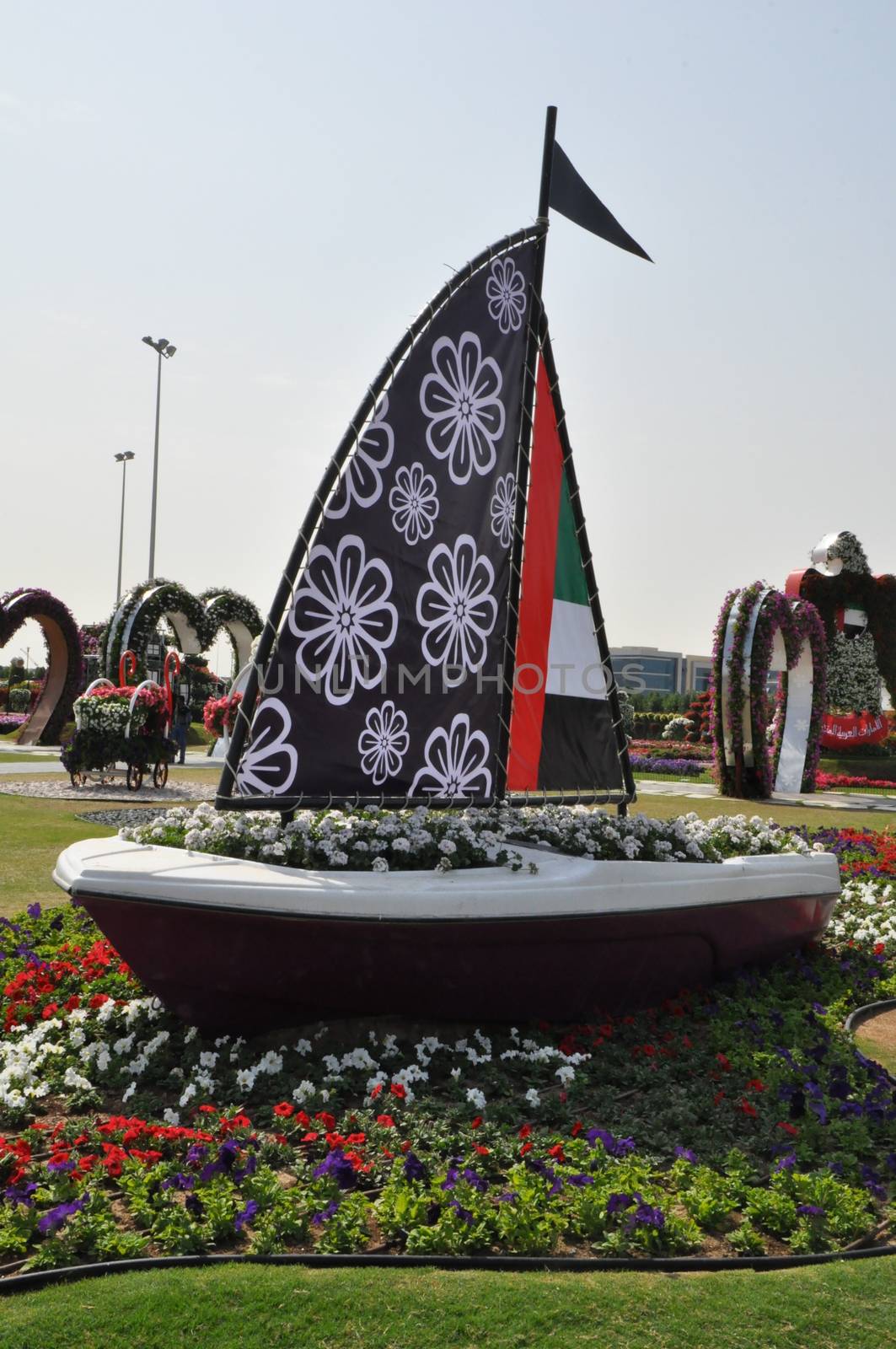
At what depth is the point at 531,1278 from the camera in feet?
10.9

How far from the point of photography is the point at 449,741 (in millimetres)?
6285

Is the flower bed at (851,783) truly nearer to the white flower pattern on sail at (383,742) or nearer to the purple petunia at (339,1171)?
the white flower pattern on sail at (383,742)

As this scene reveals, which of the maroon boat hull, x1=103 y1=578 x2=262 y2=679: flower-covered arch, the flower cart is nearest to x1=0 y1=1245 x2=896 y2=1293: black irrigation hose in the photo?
the maroon boat hull

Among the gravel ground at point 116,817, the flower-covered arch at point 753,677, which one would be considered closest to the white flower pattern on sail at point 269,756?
the gravel ground at point 116,817

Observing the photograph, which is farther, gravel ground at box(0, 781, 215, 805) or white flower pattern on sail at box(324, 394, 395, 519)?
gravel ground at box(0, 781, 215, 805)

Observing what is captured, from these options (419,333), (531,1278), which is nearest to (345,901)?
(531,1278)

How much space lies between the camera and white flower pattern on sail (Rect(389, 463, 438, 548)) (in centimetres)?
588

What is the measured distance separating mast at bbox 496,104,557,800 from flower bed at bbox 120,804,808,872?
44 cm

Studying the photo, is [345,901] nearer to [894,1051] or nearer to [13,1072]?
[13,1072]

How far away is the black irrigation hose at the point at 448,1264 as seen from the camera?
10.7 ft

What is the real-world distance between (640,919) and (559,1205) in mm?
2031

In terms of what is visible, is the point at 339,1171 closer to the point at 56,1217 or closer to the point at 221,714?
the point at 56,1217

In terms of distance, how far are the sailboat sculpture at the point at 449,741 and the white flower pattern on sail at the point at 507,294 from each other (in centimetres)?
2

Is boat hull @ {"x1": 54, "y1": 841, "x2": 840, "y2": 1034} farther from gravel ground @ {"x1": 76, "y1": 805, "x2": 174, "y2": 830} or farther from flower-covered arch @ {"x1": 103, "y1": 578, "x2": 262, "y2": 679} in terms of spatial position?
flower-covered arch @ {"x1": 103, "y1": 578, "x2": 262, "y2": 679}
